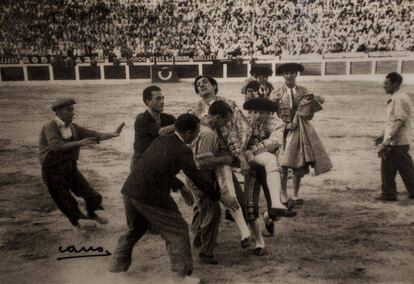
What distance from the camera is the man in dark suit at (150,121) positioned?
254 cm

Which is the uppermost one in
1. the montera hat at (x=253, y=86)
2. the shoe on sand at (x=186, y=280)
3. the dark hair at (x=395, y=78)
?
the dark hair at (x=395, y=78)

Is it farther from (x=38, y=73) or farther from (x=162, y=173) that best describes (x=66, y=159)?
(x=162, y=173)

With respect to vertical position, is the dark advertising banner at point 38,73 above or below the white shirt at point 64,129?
Result: above

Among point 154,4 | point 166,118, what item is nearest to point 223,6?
point 154,4

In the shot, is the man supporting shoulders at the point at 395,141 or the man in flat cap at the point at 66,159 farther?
the man supporting shoulders at the point at 395,141

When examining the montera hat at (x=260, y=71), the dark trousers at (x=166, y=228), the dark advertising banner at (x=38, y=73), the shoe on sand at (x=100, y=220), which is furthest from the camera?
the montera hat at (x=260, y=71)

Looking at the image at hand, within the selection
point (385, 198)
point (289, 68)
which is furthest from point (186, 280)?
point (385, 198)

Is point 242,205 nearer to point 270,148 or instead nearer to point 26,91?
point 270,148

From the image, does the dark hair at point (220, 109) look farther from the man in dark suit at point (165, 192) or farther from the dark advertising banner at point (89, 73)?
the dark advertising banner at point (89, 73)

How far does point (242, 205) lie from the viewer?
8.67 ft

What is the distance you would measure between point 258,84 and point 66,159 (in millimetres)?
1334

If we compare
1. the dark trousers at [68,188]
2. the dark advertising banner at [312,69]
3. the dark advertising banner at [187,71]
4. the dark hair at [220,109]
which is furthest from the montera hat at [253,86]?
the dark trousers at [68,188]

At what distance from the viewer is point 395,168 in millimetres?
3256

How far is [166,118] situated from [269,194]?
0.75 meters
